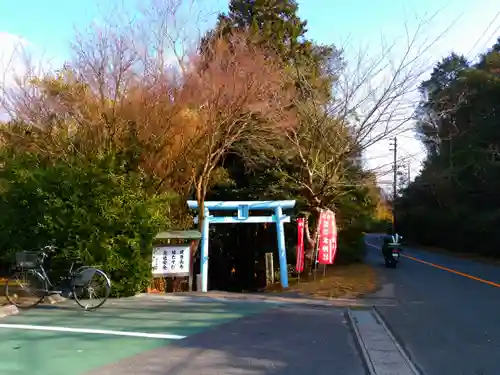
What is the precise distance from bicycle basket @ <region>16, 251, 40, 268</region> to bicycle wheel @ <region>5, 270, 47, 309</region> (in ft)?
0.52

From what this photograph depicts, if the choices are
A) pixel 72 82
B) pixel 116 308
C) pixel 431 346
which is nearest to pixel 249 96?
pixel 72 82

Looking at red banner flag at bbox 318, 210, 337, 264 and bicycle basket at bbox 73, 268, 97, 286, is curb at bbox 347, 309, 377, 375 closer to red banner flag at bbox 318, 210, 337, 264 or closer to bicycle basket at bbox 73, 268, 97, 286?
bicycle basket at bbox 73, 268, 97, 286

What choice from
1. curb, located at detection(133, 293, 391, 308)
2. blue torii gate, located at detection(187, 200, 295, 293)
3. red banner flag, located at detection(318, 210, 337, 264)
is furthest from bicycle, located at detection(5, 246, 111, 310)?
red banner flag, located at detection(318, 210, 337, 264)

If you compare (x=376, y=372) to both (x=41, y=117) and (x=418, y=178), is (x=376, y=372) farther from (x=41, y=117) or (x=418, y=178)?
(x=418, y=178)

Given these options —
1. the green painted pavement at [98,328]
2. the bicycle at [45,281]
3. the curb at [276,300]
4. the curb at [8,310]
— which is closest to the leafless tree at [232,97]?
the curb at [276,300]

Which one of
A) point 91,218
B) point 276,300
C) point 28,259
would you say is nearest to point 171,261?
point 91,218

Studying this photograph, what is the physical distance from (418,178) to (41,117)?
4058 cm

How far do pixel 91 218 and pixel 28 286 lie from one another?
2.06 m

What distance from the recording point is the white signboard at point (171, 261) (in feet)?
44.3

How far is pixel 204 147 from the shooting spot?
16344 mm

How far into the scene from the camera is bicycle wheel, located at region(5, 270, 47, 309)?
10242 mm

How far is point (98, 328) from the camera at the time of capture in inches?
325

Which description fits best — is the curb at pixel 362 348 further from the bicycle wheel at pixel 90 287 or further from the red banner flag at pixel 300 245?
the red banner flag at pixel 300 245

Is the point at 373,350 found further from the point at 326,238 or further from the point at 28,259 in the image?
the point at 326,238
